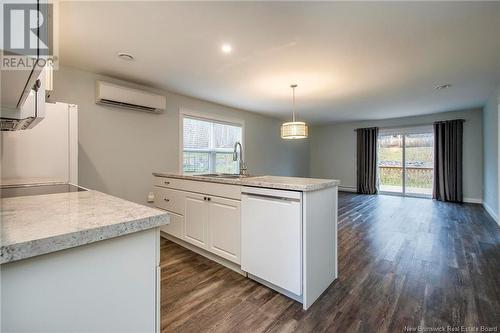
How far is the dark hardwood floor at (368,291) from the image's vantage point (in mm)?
1573

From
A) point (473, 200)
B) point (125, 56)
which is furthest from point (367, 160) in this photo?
point (125, 56)

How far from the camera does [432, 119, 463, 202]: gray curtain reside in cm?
558

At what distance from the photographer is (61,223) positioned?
745mm

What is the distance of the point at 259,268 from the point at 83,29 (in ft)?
8.63

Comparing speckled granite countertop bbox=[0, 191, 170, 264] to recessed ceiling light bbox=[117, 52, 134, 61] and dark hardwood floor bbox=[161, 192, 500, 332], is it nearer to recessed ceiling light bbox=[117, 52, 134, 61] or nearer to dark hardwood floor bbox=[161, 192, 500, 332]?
dark hardwood floor bbox=[161, 192, 500, 332]

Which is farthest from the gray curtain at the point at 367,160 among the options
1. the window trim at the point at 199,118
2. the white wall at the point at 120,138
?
the white wall at the point at 120,138

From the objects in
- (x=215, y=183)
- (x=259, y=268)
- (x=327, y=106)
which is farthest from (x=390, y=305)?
(x=327, y=106)

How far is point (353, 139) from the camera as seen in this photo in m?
7.37

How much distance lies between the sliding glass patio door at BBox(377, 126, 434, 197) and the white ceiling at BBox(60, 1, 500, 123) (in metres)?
2.48

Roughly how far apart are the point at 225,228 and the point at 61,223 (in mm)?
1643

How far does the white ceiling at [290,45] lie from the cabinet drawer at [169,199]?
158 cm

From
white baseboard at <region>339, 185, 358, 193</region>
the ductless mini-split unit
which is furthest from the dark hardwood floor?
white baseboard at <region>339, 185, 358, 193</region>

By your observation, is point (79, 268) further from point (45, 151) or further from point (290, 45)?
point (290, 45)

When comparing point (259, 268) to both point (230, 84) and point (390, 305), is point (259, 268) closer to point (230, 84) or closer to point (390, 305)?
point (390, 305)
